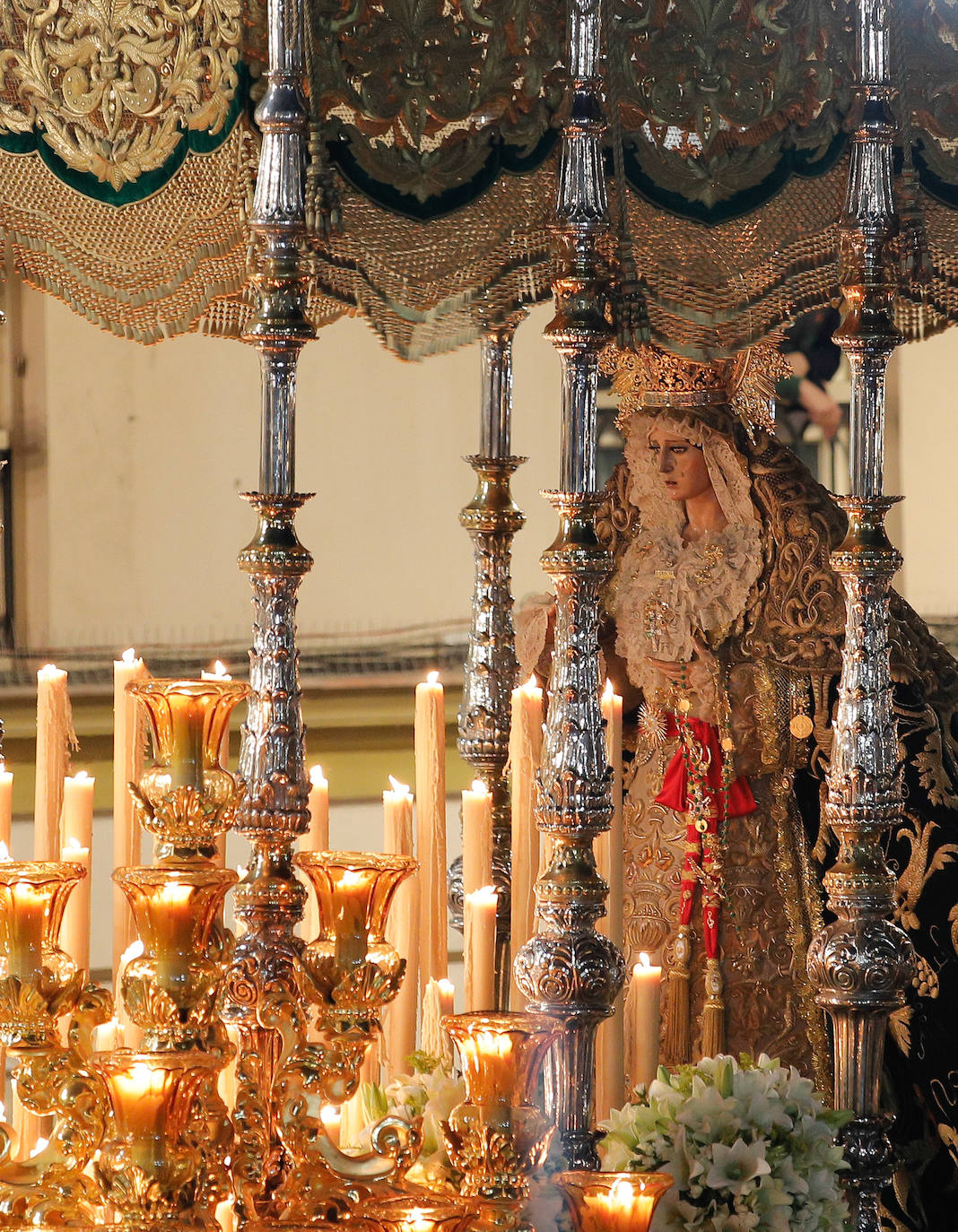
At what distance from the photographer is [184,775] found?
1.63 meters

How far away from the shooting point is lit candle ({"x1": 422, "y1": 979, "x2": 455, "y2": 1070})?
206cm

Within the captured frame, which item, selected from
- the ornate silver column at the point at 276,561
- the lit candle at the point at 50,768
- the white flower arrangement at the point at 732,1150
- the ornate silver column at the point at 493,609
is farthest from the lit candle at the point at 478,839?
the ornate silver column at the point at 493,609

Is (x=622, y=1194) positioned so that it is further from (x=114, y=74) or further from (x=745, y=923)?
(x=745, y=923)

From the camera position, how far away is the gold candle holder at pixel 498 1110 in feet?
5.06

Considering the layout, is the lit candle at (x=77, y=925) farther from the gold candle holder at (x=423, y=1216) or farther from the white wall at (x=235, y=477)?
the white wall at (x=235, y=477)

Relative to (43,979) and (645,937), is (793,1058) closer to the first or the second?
(645,937)

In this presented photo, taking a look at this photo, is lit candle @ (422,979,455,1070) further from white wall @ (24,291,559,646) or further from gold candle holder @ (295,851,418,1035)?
white wall @ (24,291,559,646)

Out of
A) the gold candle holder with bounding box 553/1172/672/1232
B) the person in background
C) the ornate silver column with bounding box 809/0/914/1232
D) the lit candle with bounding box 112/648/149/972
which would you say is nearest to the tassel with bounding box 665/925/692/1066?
the ornate silver column with bounding box 809/0/914/1232

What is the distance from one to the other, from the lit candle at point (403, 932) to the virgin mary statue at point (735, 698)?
34.0 inches

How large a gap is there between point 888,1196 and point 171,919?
1526 millimetres

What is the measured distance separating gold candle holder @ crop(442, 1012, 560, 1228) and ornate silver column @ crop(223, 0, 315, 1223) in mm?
502

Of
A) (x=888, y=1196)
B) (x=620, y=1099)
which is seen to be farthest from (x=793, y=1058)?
(x=620, y=1099)

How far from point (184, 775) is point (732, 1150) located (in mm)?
747

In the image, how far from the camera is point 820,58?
7.67ft
